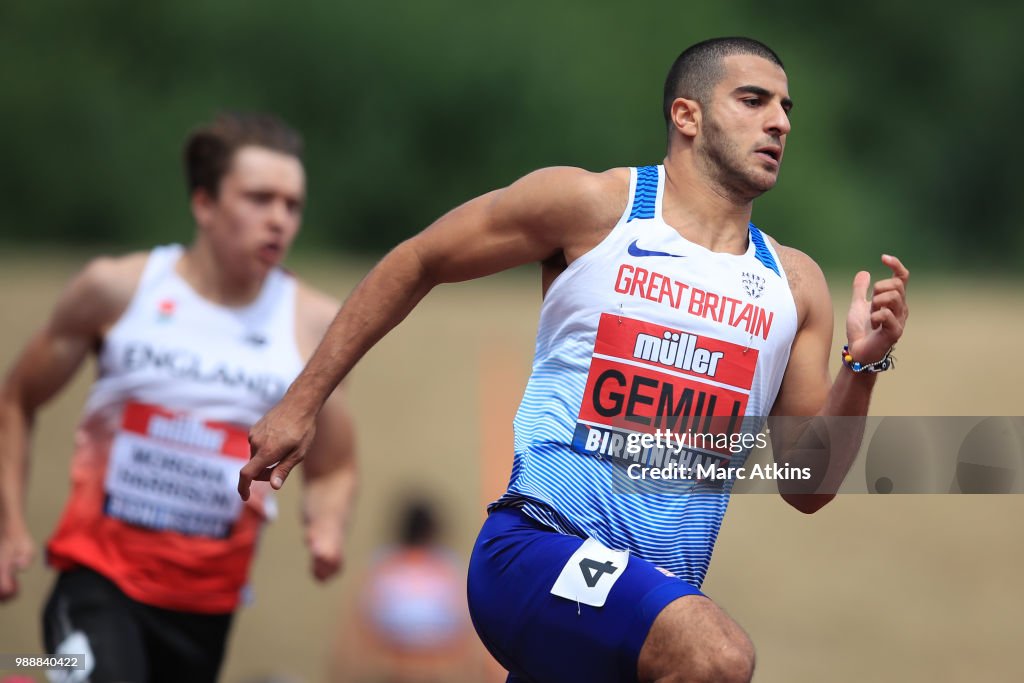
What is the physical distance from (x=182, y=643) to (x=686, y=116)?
10.5 ft

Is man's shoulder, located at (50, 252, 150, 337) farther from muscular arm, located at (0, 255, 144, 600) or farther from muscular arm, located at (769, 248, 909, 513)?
muscular arm, located at (769, 248, 909, 513)

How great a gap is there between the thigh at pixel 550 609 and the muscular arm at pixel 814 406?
0.87 meters

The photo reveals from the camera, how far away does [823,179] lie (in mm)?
22406

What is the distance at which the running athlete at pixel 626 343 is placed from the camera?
4.52 m

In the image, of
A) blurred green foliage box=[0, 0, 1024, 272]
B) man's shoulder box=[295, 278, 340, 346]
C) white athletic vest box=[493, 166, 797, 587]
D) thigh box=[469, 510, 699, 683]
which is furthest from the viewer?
blurred green foliage box=[0, 0, 1024, 272]

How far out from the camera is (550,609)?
4336 mm

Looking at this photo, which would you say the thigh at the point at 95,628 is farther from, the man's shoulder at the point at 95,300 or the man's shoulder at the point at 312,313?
the man's shoulder at the point at 312,313

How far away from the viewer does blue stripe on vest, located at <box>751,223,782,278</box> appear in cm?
488

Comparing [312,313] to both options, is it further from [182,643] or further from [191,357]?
[182,643]

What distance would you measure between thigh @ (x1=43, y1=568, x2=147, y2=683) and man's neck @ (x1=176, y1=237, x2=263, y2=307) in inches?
52.7

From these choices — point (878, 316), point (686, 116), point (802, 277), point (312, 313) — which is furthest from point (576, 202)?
point (312, 313)

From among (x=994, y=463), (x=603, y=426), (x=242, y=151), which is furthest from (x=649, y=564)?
(x=242, y=151)

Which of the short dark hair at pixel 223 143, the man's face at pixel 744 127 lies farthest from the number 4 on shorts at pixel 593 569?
the short dark hair at pixel 223 143

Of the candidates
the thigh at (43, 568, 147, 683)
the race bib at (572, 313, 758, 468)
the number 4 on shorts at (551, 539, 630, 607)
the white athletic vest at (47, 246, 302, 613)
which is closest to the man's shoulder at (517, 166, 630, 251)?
the race bib at (572, 313, 758, 468)
